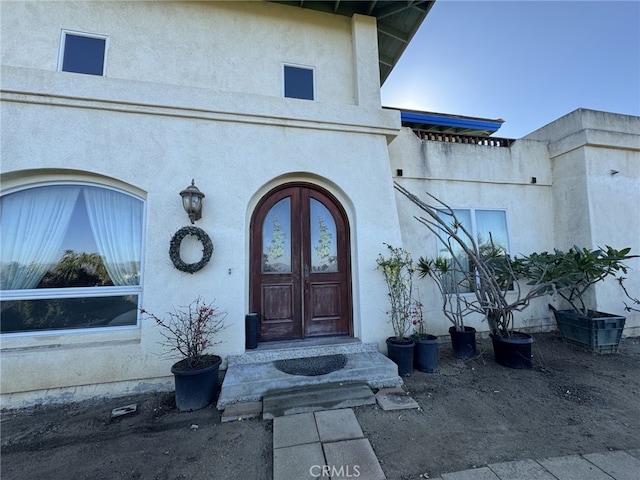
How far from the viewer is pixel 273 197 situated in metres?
4.45

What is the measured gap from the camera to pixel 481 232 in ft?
19.4

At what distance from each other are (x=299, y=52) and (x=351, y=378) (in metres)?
5.73

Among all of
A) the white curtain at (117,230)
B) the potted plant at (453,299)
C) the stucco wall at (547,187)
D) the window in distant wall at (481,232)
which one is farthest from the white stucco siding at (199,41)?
the potted plant at (453,299)

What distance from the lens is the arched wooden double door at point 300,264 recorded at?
4309 mm

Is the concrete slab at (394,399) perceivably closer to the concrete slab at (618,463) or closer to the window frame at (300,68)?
the concrete slab at (618,463)

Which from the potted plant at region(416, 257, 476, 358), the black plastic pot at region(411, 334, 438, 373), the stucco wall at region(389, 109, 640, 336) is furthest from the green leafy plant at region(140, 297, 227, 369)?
the stucco wall at region(389, 109, 640, 336)

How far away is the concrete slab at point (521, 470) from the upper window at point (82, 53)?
714cm

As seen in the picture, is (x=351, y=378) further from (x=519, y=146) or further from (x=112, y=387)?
(x=519, y=146)

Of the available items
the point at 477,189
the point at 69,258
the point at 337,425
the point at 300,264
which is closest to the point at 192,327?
the point at 300,264

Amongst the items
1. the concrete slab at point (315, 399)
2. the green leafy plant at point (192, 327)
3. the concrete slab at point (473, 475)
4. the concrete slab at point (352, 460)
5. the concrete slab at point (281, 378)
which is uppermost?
the green leafy plant at point (192, 327)

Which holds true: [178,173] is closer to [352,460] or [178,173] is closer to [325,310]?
[325,310]

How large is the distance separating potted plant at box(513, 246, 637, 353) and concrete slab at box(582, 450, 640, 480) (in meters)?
2.63

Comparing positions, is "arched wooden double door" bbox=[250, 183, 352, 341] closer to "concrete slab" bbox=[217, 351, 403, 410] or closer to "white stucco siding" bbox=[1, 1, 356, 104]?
"concrete slab" bbox=[217, 351, 403, 410]

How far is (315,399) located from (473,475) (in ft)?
5.24
